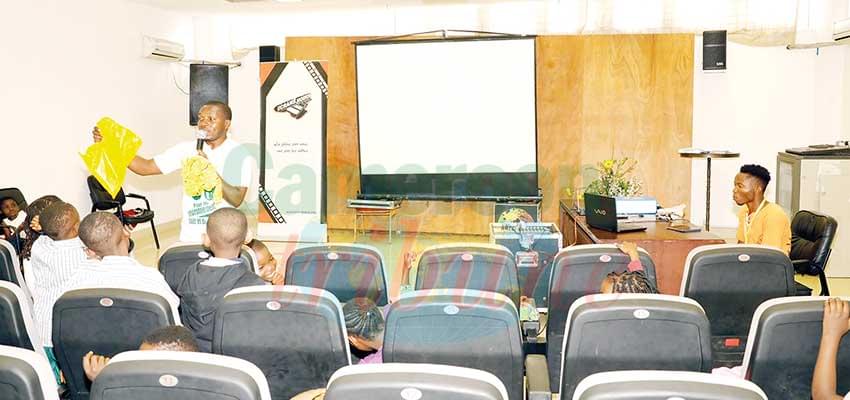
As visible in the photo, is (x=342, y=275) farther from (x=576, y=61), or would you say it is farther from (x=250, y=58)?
(x=250, y=58)

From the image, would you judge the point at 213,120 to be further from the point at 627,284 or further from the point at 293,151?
the point at 293,151

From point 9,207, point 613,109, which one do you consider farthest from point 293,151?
point 613,109

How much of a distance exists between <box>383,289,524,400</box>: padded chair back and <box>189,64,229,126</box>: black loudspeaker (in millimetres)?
7510

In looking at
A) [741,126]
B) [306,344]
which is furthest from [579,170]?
[306,344]

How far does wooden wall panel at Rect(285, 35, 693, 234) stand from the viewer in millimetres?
8859

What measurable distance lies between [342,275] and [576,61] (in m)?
6.01

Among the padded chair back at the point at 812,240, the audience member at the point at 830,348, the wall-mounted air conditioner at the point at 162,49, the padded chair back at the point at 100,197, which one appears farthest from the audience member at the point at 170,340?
the wall-mounted air conditioner at the point at 162,49

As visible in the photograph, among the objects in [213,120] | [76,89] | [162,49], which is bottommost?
[213,120]

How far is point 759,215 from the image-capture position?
4.95m

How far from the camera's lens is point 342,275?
149 inches

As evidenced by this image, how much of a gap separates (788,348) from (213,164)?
315 centimetres

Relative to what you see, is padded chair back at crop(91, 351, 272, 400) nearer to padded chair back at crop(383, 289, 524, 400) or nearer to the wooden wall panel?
padded chair back at crop(383, 289, 524, 400)

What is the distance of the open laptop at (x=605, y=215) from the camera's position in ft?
18.0

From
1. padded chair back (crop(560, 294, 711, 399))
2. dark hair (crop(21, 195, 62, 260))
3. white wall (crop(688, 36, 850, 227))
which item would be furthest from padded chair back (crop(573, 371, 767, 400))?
white wall (crop(688, 36, 850, 227))
